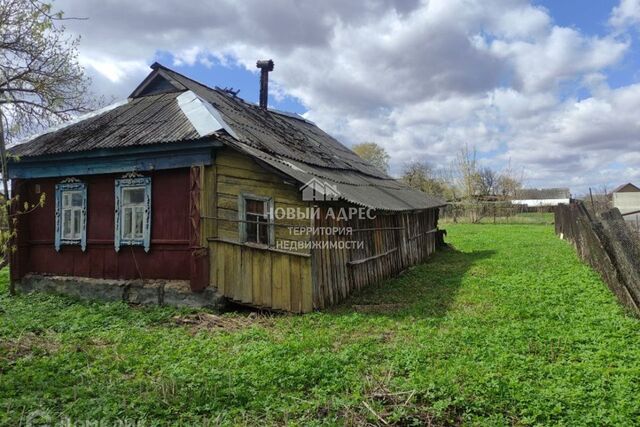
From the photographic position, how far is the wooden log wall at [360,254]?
826cm

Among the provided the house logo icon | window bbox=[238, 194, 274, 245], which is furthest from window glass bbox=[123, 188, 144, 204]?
the house logo icon

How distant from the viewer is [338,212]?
8.91 meters

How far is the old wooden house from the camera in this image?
27.0 feet

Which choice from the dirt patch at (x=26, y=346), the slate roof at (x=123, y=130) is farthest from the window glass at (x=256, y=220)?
the dirt patch at (x=26, y=346)

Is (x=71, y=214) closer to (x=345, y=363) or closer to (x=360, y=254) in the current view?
(x=360, y=254)

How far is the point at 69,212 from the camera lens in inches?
408

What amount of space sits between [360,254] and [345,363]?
14.9ft

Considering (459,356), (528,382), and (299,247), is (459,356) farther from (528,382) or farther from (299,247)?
(299,247)

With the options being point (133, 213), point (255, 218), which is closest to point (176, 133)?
point (133, 213)

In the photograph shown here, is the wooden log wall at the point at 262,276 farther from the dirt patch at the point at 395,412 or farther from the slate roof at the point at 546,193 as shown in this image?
the slate roof at the point at 546,193

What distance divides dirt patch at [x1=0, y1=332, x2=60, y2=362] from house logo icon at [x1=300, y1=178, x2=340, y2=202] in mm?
4512

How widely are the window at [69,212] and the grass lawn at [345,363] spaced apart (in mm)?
1824

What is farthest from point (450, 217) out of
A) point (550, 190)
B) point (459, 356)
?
point (550, 190)

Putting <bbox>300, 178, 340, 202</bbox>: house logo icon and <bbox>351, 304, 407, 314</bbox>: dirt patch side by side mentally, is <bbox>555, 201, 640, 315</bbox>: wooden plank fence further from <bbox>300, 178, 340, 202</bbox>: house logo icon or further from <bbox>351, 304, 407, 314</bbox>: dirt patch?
<bbox>300, 178, 340, 202</bbox>: house logo icon
